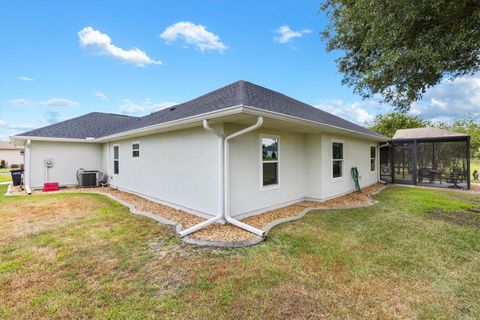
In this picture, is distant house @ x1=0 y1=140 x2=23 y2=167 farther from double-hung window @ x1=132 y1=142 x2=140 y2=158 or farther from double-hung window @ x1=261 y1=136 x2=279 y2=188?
double-hung window @ x1=261 y1=136 x2=279 y2=188

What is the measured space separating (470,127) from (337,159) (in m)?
27.8

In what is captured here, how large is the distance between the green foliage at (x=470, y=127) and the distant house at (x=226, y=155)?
742 inches

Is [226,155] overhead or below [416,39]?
below

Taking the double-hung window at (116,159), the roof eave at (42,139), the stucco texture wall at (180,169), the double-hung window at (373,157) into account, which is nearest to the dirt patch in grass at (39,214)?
the stucco texture wall at (180,169)

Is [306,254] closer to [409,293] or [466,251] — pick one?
[409,293]

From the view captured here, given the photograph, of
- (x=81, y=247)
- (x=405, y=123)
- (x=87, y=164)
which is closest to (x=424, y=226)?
(x=81, y=247)

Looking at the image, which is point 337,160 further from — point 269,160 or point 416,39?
point 416,39

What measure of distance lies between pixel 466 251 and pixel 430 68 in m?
3.79

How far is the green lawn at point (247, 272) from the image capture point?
95.0 inches

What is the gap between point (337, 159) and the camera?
8461 millimetres

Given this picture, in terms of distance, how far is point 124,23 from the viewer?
907 centimetres

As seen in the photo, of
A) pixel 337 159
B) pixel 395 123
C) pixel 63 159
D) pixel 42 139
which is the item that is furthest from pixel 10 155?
pixel 395 123

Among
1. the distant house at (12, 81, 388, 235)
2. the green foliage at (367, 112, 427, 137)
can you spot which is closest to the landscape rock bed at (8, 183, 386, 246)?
the distant house at (12, 81, 388, 235)

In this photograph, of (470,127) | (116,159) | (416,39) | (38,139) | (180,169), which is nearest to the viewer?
(416,39)
